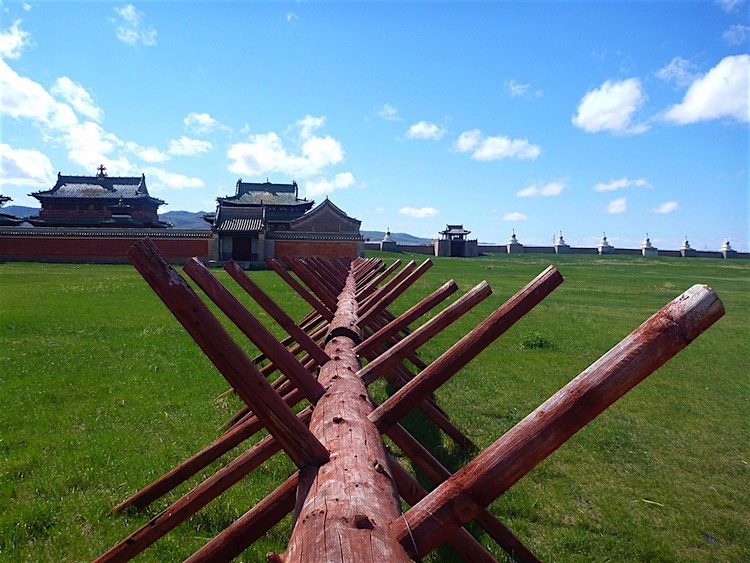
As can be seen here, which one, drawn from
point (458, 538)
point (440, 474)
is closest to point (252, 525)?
point (458, 538)

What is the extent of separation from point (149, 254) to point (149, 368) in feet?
17.2

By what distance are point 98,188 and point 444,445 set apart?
153 feet

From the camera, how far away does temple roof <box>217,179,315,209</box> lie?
40.5 m

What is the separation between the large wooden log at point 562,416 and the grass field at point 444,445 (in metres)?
1.72

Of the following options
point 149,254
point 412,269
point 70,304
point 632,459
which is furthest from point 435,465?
point 70,304

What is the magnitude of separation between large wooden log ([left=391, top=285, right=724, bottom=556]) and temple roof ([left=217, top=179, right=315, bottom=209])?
39.6m

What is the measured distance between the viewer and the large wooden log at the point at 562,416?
1242 millimetres

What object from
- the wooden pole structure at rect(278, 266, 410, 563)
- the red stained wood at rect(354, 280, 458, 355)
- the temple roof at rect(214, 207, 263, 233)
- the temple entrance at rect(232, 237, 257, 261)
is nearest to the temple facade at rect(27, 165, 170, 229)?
the temple roof at rect(214, 207, 263, 233)

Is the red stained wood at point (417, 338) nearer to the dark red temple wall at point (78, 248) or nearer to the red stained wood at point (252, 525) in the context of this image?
the red stained wood at point (252, 525)

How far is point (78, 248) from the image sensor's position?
31.3 m

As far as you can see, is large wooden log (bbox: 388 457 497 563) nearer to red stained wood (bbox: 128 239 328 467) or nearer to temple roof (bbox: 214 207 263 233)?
red stained wood (bbox: 128 239 328 467)

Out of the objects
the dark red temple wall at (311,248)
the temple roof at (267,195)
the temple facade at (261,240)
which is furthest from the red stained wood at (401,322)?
the temple roof at (267,195)

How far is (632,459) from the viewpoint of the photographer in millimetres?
4285

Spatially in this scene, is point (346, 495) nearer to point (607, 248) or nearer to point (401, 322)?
point (401, 322)
